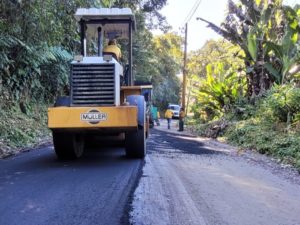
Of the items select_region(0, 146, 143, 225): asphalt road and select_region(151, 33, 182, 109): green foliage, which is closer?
select_region(0, 146, 143, 225): asphalt road

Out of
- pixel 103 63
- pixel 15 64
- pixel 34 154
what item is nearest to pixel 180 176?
pixel 103 63

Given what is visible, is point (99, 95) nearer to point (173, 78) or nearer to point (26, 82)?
point (26, 82)

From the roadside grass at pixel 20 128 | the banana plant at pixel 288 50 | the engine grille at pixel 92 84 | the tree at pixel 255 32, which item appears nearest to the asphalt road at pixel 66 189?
the engine grille at pixel 92 84

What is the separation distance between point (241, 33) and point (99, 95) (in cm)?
1113

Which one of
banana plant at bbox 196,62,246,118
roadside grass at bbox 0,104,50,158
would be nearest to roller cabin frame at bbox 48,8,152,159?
roadside grass at bbox 0,104,50,158

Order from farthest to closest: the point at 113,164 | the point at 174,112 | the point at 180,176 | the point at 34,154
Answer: the point at 174,112 → the point at 34,154 → the point at 113,164 → the point at 180,176

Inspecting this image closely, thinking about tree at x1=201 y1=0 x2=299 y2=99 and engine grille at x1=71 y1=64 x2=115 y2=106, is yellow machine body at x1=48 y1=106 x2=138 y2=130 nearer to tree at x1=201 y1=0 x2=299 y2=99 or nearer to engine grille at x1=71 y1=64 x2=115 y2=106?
engine grille at x1=71 y1=64 x2=115 y2=106

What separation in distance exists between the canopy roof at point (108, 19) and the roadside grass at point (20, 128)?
361 centimetres

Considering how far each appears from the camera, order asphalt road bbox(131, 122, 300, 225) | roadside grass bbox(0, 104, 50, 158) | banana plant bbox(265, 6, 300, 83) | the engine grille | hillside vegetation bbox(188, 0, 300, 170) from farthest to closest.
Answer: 1. banana plant bbox(265, 6, 300, 83)
2. hillside vegetation bbox(188, 0, 300, 170)
3. roadside grass bbox(0, 104, 50, 158)
4. the engine grille
5. asphalt road bbox(131, 122, 300, 225)

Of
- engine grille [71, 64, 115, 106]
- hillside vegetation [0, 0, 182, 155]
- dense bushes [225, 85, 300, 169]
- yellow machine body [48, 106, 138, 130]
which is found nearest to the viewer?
yellow machine body [48, 106, 138, 130]

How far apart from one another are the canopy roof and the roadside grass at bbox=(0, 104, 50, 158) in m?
3.61

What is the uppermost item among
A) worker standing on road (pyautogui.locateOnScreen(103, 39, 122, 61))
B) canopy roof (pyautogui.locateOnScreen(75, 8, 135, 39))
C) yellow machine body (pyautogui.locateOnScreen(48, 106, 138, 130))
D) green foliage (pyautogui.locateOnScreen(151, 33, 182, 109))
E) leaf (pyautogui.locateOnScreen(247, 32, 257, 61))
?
green foliage (pyautogui.locateOnScreen(151, 33, 182, 109))

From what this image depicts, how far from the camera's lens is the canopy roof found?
9759 mm

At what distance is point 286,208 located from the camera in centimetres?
568
